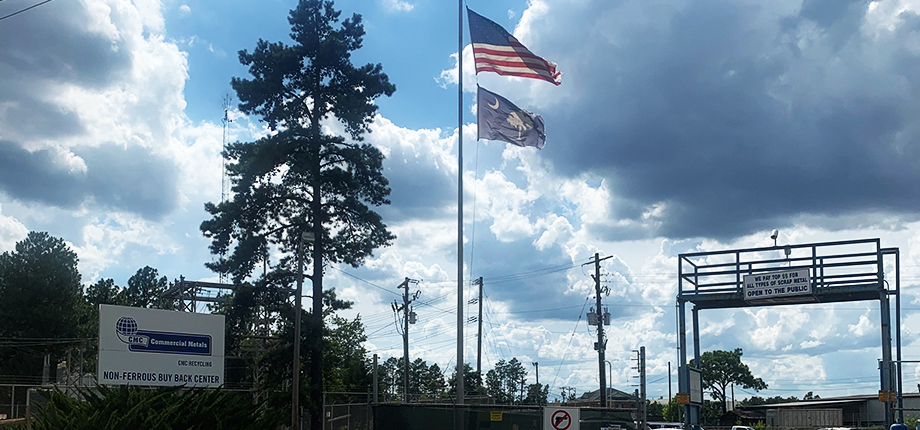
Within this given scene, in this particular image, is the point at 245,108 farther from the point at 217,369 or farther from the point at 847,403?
the point at 847,403

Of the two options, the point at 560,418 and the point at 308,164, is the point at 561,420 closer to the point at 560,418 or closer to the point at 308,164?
the point at 560,418

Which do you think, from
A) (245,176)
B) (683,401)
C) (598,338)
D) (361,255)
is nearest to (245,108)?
(245,176)

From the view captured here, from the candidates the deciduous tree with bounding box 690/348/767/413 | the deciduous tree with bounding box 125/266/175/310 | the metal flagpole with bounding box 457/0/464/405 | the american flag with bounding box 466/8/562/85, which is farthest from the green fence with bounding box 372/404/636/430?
the deciduous tree with bounding box 690/348/767/413

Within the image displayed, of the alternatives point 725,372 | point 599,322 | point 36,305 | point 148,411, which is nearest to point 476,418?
point 148,411

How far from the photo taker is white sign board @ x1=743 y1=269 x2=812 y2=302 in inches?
990

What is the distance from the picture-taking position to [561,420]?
1583 cm

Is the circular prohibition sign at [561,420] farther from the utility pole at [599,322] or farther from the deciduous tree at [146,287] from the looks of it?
the deciduous tree at [146,287]

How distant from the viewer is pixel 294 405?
26359 mm

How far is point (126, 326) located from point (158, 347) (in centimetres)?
121

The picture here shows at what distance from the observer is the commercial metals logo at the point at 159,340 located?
2469cm

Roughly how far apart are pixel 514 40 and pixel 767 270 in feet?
33.2

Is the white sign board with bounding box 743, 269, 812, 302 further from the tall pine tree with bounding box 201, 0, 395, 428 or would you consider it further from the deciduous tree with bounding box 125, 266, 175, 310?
the deciduous tree with bounding box 125, 266, 175, 310

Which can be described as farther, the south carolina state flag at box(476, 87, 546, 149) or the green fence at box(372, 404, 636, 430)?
the south carolina state flag at box(476, 87, 546, 149)

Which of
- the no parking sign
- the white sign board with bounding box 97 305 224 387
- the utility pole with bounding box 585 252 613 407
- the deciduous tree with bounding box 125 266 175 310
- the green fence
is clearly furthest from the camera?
the deciduous tree with bounding box 125 266 175 310
